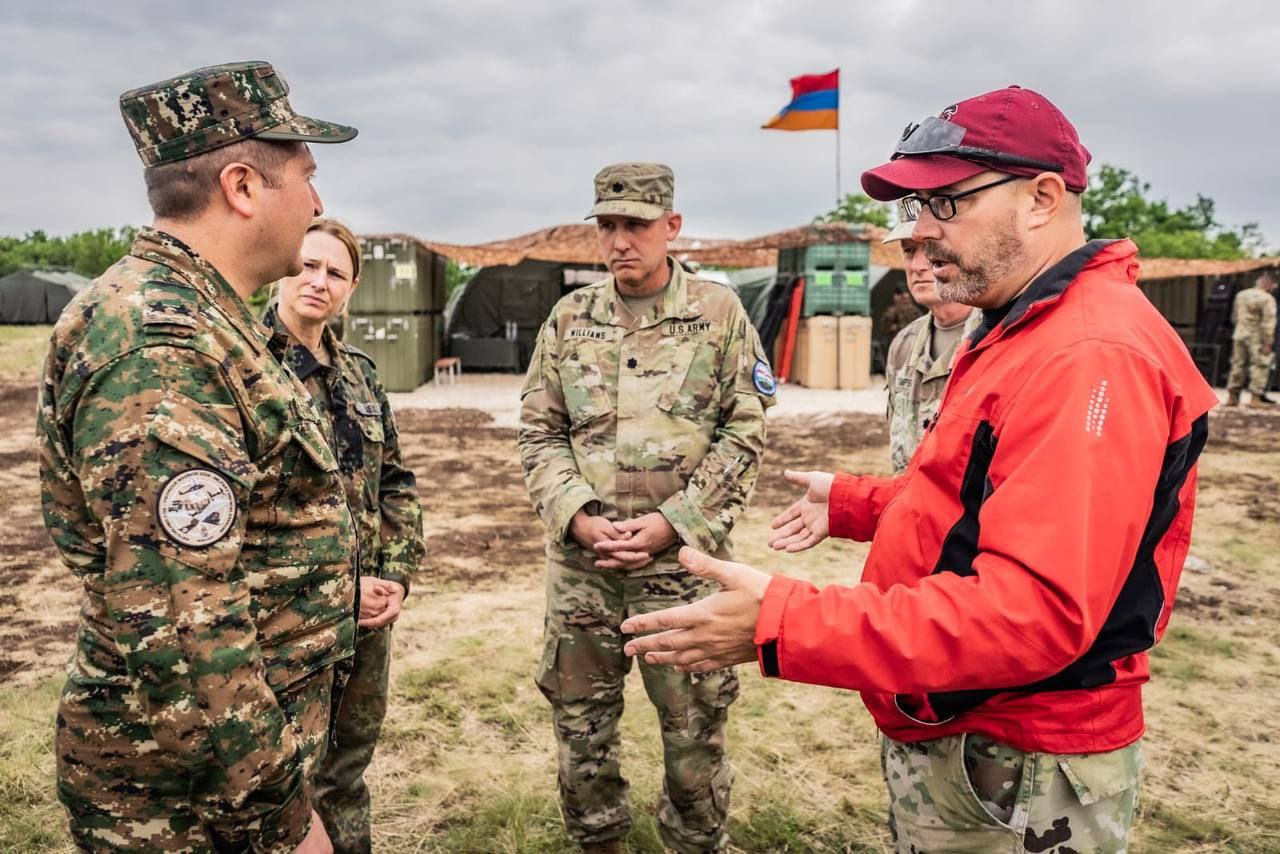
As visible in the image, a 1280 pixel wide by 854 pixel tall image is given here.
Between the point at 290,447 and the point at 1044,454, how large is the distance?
1349mm

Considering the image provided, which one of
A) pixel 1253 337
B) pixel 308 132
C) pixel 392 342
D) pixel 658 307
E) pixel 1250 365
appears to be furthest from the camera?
pixel 392 342

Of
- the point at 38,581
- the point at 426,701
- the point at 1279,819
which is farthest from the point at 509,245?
the point at 1279,819

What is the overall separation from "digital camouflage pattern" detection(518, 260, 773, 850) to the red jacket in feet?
4.39

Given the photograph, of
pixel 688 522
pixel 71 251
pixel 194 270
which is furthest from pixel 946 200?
pixel 71 251

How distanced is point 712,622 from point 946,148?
0.94 metres

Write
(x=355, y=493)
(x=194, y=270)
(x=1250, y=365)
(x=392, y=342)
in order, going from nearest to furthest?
(x=194, y=270) → (x=355, y=493) → (x=1250, y=365) → (x=392, y=342)

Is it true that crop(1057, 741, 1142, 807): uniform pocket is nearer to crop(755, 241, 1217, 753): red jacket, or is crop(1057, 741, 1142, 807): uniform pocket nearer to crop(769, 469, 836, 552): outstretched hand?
crop(755, 241, 1217, 753): red jacket

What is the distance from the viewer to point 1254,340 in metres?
14.2

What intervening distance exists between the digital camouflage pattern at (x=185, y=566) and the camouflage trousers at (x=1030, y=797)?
1270 mm

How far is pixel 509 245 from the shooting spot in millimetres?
17625

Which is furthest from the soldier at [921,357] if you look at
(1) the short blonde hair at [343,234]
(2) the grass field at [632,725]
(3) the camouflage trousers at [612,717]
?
(1) the short blonde hair at [343,234]

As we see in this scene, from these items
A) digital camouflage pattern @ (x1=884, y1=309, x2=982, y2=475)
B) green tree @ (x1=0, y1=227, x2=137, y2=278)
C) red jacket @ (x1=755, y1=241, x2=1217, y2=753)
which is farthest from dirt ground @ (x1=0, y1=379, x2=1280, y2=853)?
green tree @ (x1=0, y1=227, x2=137, y2=278)

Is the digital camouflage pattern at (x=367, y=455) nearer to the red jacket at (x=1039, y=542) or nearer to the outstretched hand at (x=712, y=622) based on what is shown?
the outstretched hand at (x=712, y=622)

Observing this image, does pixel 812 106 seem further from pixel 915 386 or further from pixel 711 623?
pixel 711 623
